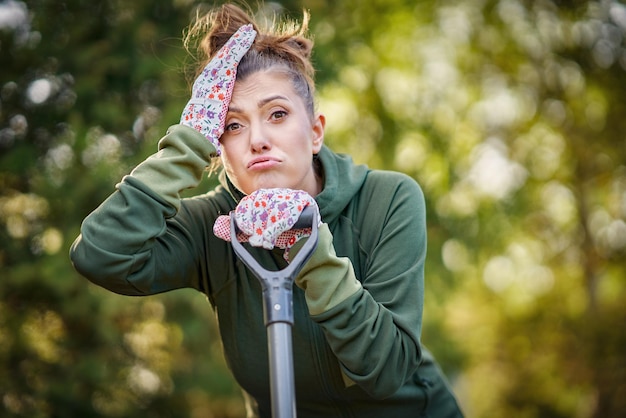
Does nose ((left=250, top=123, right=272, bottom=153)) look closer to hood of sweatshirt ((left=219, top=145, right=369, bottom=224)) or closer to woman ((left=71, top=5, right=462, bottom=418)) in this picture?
woman ((left=71, top=5, right=462, bottom=418))

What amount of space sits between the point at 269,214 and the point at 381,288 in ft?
1.35

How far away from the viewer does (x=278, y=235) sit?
204 centimetres

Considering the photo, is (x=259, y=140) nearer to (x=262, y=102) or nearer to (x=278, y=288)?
(x=262, y=102)

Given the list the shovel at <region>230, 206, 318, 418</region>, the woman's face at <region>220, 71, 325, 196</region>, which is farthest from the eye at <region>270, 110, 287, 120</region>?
the shovel at <region>230, 206, 318, 418</region>

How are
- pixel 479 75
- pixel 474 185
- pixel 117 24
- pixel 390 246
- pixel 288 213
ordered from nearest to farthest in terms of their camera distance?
pixel 288 213 → pixel 390 246 → pixel 117 24 → pixel 474 185 → pixel 479 75

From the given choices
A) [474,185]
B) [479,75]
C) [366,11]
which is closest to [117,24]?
[366,11]

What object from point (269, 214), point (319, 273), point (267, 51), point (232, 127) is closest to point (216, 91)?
point (232, 127)

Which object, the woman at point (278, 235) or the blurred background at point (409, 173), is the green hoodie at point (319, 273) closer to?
the woman at point (278, 235)

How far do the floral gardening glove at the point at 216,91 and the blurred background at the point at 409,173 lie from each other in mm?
959

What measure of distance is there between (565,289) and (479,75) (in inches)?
122

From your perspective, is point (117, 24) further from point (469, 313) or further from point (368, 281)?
point (469, 313)

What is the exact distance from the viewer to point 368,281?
7.56ft

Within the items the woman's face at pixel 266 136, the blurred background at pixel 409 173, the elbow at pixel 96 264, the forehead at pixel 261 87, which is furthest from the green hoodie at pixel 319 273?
the blurred background at pixel 409 173

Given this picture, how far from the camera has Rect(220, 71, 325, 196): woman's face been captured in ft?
7.57
